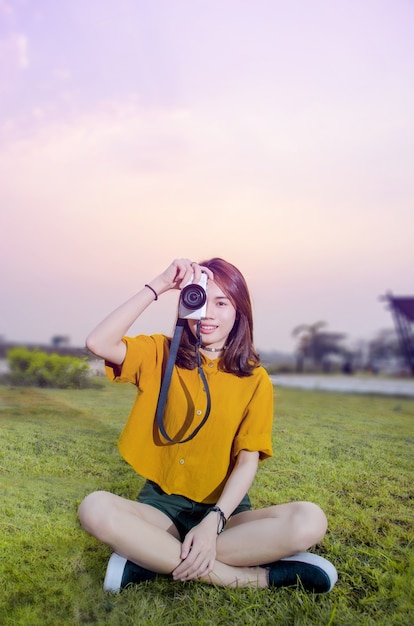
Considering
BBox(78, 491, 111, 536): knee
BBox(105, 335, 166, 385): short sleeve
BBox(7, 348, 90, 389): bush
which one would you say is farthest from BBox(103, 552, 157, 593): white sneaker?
BBox(7, 348, 90, 389): bush

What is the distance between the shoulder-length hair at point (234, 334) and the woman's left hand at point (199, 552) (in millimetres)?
527

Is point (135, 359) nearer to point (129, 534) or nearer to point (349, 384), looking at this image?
point (129, 534)

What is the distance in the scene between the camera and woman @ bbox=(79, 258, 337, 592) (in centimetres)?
203

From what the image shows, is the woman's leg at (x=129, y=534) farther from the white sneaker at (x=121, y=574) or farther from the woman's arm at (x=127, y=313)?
the woman's arm at (x=127, y=313)

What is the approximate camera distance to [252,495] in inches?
91.0

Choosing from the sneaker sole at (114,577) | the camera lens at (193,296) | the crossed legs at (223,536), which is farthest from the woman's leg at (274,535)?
the camera lens at (193,296)

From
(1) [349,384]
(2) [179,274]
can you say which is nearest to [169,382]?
(2) [179,274]

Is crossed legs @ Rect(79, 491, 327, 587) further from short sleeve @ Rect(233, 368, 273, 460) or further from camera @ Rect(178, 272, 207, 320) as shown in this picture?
camera @ Rect(178, 272, 207, 320)

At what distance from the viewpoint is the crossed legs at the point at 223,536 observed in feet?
6.65

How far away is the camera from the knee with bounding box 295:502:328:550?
752mm

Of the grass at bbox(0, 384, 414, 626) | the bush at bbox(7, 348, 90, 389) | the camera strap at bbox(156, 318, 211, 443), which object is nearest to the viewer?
the grass at bbox(0, 384, 414, 626)

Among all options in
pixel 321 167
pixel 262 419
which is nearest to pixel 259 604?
pixel 262 419

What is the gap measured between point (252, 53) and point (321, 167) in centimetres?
55

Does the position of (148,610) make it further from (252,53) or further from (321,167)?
(252,53)
